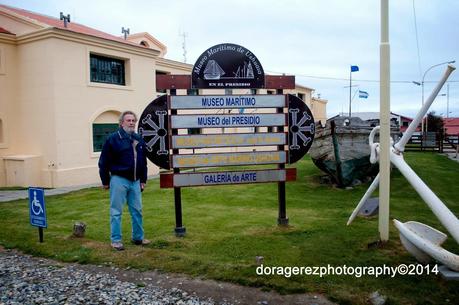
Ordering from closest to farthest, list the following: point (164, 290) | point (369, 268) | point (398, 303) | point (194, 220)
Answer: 1. point (398, 303)
2. point (164, 290)
3. point (369, 268)
4. point (194, 220)

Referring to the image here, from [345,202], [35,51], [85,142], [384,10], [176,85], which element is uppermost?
[35,51]

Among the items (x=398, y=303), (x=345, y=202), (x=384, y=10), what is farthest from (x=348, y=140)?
(x=398, y=303)

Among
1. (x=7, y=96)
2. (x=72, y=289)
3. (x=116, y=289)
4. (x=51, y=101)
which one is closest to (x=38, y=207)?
(x=72, y=289)

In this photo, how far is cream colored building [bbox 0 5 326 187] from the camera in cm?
1647

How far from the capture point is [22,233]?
7609mm

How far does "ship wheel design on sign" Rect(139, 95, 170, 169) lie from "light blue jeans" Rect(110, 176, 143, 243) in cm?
73

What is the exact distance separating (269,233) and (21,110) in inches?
577

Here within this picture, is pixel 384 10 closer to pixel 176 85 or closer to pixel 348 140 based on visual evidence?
pixel 176 85

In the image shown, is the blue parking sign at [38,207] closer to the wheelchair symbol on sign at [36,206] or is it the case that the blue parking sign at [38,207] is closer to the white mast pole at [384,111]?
the wheelchair symbol on sign at [36,206]

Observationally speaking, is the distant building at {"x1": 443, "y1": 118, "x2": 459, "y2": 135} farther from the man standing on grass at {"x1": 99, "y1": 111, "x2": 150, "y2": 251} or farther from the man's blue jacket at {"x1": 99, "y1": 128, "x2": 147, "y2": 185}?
the man's blue jacket at {"x1": 99, "y1": 128, "x2": 147, "y2": 185}

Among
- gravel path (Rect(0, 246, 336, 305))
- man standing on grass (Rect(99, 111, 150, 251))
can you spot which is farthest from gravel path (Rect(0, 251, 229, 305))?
man standing on grass (Rect(99, 111, 150, 251))

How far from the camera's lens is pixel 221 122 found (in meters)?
7.16

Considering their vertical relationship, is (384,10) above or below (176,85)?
above

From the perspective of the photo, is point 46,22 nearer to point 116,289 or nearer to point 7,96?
point 7,96
